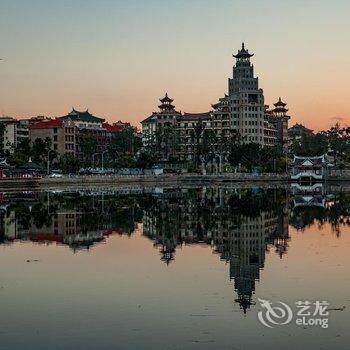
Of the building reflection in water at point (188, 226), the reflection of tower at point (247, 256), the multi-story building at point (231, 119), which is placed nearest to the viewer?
the reflection of tower at point (247, 256)

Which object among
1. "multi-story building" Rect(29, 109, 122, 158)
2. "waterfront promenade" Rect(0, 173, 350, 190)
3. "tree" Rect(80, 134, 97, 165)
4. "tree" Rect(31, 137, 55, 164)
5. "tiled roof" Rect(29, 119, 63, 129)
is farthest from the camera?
"tiled roof" Rect(29, 119, 63, 129)

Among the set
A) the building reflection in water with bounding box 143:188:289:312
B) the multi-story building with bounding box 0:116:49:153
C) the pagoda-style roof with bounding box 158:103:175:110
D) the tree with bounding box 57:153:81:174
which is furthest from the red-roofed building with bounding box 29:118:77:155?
the building reflection in water with bounding box 143:188:289:312

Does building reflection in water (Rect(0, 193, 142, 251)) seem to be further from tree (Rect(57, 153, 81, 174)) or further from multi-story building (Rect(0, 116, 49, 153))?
multi-story building (Rect(0, 116, 49, 153))

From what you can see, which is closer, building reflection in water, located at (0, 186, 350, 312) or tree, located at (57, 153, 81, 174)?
building reflection in water, located at (0, 186, 350, 312)

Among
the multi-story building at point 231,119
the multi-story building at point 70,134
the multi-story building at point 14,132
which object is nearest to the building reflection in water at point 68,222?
the multi-story building at point 70,134

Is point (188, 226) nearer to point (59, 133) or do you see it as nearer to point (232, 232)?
point (232, 232)

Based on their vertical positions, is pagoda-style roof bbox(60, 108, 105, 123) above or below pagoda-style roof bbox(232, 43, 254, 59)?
below

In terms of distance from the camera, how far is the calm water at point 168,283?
1445 cm

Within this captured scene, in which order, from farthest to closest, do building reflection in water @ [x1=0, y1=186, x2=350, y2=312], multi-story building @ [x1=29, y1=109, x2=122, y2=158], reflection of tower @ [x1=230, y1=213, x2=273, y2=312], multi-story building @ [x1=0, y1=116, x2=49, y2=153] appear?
multi-story building @ [x1=0, y1=116, x2=49, y2=153], multi-story building @ [x1=29, y1=109, x2=122, y2=158], building reflection in water @ [x1=0, y1=186, x2=350, y2=312], reflection of tower @ [x1=230, y1=213, x2=273, y2=312]

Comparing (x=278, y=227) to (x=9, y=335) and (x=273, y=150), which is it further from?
(x=273, y=150)

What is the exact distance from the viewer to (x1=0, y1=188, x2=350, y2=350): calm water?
47.4 ft

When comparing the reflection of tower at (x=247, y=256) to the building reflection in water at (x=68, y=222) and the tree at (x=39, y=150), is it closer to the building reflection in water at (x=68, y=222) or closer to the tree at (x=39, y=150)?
the building reflection in water at (x=68, y=222)

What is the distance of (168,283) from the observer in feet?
66.8

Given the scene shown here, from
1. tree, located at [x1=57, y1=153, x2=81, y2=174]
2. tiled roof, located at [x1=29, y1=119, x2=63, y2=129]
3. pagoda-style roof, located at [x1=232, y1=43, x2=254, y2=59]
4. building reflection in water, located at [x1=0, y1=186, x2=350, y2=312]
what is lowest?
building reflection in water, located at [x1=0, y1=186, x2=350, y2=312]
